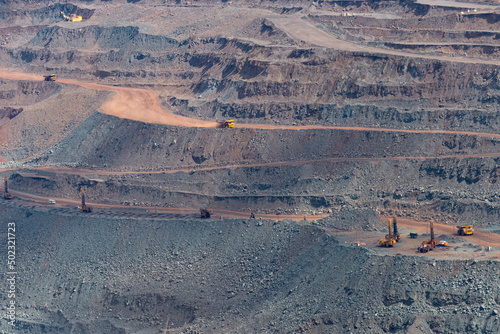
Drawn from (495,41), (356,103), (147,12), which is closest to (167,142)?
(356,103)

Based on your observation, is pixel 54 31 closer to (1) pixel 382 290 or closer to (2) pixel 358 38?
(2) pixel 358 38

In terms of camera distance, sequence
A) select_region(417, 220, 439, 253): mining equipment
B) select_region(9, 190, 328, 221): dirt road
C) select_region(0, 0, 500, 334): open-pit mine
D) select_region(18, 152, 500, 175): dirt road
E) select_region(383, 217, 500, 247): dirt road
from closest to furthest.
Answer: select_region(0, 0, 500, 334): open-pit mine
select_region(417, 220, 439, 253): mining equipment
select_region(383, 217, 500, 247): dirt road
select_region(9, 190, 328, 221): dirt road
select_region(18, 152, 500, 175): dirt road

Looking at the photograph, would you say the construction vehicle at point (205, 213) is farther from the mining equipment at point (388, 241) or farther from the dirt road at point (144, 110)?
the mining equipment at point (388, 241)

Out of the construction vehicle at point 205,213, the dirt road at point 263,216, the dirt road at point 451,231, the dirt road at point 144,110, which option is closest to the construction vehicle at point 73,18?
the dirt road at point 144,110

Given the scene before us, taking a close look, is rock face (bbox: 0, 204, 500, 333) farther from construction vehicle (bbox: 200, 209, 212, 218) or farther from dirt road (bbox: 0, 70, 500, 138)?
dirt road (bbox: 0, 70, 500, 138)

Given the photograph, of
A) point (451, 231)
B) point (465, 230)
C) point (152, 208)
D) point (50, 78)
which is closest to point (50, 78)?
point (50, 78)

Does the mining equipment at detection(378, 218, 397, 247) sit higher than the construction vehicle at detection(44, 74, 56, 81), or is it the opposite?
the construction vehicle at detection(44, 74, 56, 81)

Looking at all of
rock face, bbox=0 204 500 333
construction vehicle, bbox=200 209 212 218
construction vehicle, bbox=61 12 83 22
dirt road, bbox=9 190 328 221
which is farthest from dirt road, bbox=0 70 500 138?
construction vehicle, bbox=61 12 83 22

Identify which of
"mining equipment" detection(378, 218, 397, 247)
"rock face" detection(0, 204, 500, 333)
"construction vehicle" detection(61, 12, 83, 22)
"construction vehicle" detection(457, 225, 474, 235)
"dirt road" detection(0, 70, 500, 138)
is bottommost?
"rock face" detection(0, 204, 500, 333)
